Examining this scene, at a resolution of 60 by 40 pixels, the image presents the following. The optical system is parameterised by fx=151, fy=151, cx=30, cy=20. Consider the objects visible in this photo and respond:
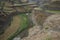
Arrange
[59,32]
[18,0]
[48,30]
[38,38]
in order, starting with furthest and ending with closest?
[18,0] < [38,38] < [48,30] < [59,32]

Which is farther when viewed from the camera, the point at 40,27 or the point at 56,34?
the point at 40,27

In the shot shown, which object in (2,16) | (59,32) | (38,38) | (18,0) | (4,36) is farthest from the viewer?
(18,0)

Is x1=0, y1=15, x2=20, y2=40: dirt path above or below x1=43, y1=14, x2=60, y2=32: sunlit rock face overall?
below

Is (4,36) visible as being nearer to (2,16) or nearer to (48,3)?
(2,16)

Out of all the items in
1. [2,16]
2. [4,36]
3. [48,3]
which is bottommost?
[4,36]

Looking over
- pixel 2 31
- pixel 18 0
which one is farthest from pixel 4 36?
pixel 18 0

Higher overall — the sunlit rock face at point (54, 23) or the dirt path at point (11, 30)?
the sunlit rock face at point (54, 23)

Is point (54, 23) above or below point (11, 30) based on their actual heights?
above

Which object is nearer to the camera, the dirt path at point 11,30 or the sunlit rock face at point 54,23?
the sunlit rock face at point 54,23

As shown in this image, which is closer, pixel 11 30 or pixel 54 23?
pixel 54 23

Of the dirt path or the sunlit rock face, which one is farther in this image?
the dirt path

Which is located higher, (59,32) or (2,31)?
(59,32)
